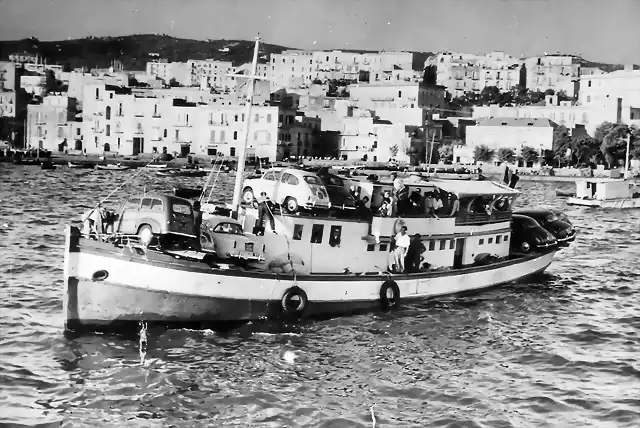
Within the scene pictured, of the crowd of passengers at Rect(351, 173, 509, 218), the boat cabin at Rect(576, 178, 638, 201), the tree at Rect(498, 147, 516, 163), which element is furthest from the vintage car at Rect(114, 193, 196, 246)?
the tree at Rect(498, 147, 516, 163)

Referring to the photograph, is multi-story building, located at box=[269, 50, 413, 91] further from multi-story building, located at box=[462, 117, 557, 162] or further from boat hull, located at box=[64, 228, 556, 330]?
boat hull, located at box=[64, 228, 556, 330]

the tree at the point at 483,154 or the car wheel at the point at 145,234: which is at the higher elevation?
the tree at the point at 483,154

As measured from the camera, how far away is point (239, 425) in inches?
267

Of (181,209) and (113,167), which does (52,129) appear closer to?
(113,167)

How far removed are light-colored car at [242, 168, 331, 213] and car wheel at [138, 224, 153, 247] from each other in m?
1.56

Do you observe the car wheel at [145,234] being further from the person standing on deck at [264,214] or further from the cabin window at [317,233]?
the cabin window at [317,233]

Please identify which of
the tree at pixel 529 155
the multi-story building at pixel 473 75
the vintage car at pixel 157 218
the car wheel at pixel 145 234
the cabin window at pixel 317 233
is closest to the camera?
the car wheel at pixel 145 234

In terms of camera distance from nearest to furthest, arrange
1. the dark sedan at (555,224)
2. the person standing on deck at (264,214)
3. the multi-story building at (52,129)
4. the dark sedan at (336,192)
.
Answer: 1. the person standing on deck at (264,214)
2. the dark sedan at (336,192)
3. the dark sedan at (555,224)
4. the multi-story building at (52,129)

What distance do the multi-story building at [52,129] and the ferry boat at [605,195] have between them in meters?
27.6

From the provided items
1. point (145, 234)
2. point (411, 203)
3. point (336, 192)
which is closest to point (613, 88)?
point (411, 203)

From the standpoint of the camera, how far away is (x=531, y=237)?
44.9 ft

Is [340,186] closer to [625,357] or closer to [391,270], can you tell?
[391,270]

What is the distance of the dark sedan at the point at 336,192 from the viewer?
10453mm

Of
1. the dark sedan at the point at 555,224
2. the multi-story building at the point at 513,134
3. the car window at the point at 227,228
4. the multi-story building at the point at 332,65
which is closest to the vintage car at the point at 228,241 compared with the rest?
the car window at the point at 227,228
